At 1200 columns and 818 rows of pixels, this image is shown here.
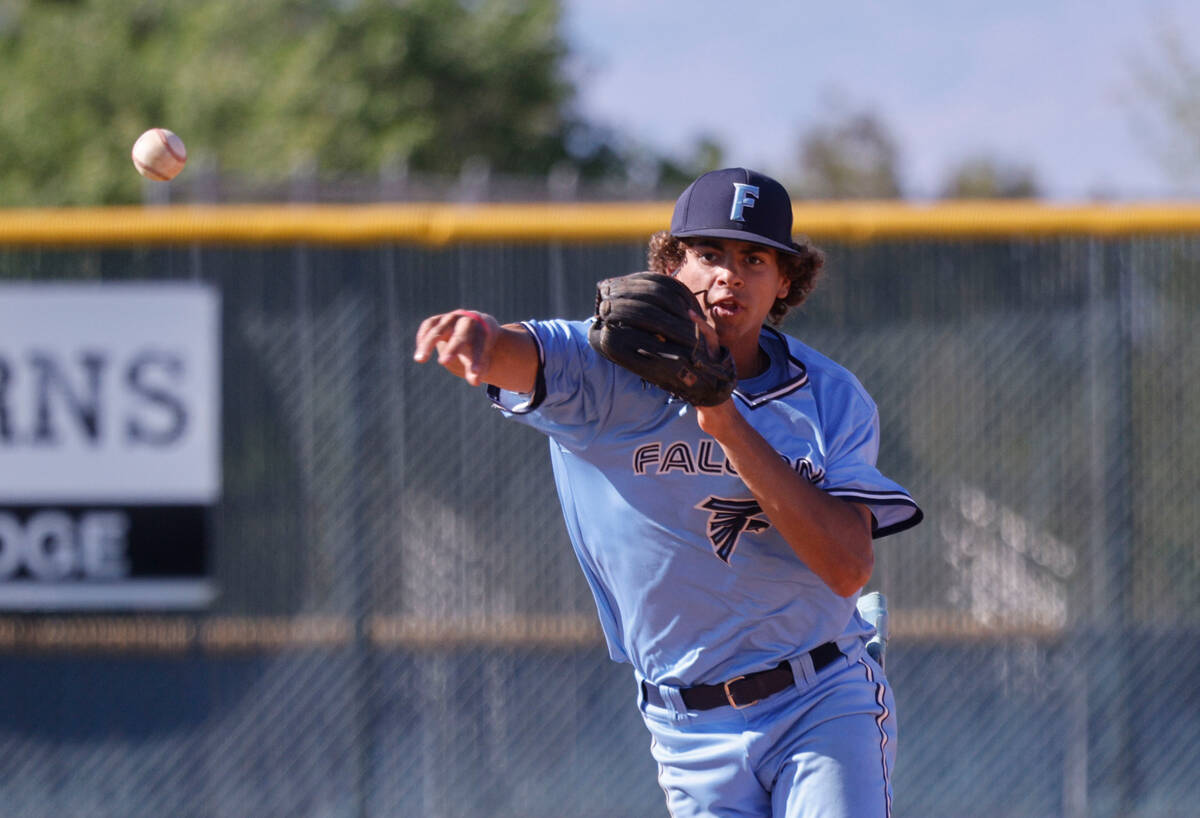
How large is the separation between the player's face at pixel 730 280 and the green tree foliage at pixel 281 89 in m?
15.8

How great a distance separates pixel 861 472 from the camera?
2.93 metres

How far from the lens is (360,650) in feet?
19.1

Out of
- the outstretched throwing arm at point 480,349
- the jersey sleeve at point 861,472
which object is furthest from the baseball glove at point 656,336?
the jersey sleeve at point 861,472

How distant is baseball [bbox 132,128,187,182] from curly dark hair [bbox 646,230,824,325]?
145 cm

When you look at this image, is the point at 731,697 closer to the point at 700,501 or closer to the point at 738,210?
the point at 700,501

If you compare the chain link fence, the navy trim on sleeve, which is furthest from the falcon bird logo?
the chain link fence

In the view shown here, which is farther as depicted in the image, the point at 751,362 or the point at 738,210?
the point at 751,362

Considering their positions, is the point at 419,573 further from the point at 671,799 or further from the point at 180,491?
the point at 671,799

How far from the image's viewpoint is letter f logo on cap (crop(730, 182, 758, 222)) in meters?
2.94

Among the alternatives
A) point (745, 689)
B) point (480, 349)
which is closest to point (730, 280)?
point (480, 349)

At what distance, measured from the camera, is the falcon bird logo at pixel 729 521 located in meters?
2.98

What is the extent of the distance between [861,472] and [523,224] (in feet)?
10.5

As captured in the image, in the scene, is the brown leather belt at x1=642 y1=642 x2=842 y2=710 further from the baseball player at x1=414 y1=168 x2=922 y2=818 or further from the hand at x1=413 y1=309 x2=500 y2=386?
the hand at x1=413 y1=309 x2=500 y2=386

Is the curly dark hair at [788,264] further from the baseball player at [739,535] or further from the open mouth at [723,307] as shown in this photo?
the open mouth at [723,307]
